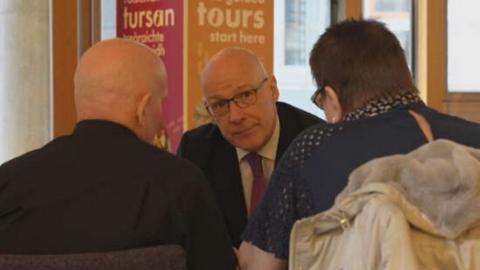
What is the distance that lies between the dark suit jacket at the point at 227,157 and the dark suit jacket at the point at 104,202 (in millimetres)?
779

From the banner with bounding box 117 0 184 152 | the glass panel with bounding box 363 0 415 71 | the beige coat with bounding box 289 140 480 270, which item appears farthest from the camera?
the glass panel with bounding box 363 0 415 71

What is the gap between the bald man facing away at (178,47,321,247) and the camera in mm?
2807

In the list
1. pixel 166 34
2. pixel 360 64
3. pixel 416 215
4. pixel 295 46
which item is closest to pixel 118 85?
pixel 360 64

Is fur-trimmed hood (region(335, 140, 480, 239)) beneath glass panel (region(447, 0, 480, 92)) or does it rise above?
beneath

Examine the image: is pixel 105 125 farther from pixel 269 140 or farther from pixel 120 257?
pixel 269 140

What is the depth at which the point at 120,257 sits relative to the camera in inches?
67.3

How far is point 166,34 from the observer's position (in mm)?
3705

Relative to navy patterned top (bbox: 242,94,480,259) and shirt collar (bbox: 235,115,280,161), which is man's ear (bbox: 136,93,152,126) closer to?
navy patterned top (bbox: 242,94,480,259)

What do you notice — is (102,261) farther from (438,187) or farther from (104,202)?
(438,187)

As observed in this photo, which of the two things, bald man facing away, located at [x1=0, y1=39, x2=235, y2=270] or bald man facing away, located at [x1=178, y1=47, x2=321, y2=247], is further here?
A: bald man facing away, located at [x1=178, y1=47, x2=321, y2=247]

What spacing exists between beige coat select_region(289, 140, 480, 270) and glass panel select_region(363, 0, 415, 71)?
2836 millimetres

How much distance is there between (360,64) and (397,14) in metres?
2.52

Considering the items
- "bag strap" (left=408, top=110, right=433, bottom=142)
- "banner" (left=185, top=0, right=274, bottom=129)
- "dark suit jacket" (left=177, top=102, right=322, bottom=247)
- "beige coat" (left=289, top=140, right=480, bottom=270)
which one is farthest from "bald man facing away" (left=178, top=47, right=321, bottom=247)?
"beige coat" (left=289, top=140, right=480, bottom=270)

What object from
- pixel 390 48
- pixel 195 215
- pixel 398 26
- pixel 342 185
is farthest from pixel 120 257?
pixel 398 26
